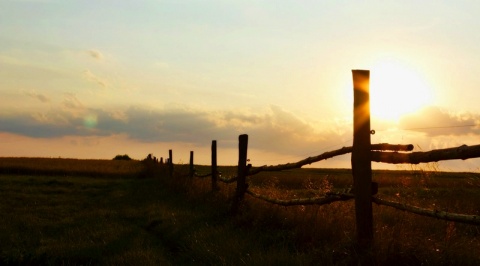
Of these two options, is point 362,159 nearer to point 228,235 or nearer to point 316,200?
point 316,200

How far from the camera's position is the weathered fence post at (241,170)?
33.5 ft

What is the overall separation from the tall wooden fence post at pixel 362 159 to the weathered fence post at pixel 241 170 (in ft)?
14.1

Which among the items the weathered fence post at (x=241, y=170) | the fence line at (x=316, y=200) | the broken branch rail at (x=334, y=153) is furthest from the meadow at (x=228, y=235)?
the broken branch rail at (x=334, y=153)

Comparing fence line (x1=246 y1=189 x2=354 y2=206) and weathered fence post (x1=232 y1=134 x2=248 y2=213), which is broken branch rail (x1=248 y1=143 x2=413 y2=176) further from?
fence line (x1=246 y1=189 x2=354 y2=206)

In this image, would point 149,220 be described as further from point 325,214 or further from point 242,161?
point 325,214

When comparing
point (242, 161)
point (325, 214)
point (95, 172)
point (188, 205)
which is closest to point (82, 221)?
point (188, 205)

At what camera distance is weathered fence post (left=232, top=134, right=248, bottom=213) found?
10.2 metres

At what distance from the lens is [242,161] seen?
10875 mm

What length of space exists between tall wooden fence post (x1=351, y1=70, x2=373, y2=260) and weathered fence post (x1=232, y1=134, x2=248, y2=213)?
430 centimetres

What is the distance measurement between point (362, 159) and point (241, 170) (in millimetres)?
5039

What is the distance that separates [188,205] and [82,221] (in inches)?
99.0

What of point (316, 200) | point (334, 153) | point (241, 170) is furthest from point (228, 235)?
point (241, 170)

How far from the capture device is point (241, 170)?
1073 centimetres

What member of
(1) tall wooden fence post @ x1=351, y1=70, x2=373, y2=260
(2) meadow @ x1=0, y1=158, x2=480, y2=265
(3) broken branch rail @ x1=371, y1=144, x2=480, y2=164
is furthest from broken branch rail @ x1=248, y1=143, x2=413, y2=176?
(2) meadow @ x1=0, y1=158, x2=480, y2=265
